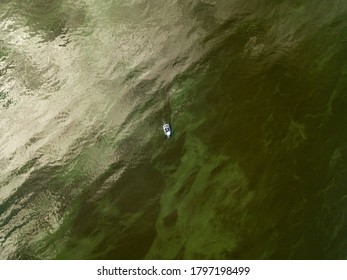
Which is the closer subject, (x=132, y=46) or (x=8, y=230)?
(x=8, y=230)

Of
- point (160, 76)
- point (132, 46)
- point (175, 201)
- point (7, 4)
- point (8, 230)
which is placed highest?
point (7, 4)

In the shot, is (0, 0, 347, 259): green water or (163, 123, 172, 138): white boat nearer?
(0, 0, 347, 259): green water

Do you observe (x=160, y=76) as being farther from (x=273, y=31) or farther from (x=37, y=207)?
(x=37, y=207)

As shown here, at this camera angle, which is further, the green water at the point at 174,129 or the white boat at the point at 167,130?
the white boat at the point at 167,130

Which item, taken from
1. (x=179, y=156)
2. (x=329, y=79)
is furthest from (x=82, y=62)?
(x=329, y=79)

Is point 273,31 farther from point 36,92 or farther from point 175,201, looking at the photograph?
point 36,92

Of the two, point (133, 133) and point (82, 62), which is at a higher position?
point (82, 62)

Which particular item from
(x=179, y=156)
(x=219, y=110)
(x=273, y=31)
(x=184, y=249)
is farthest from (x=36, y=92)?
(x=273, y=31)
